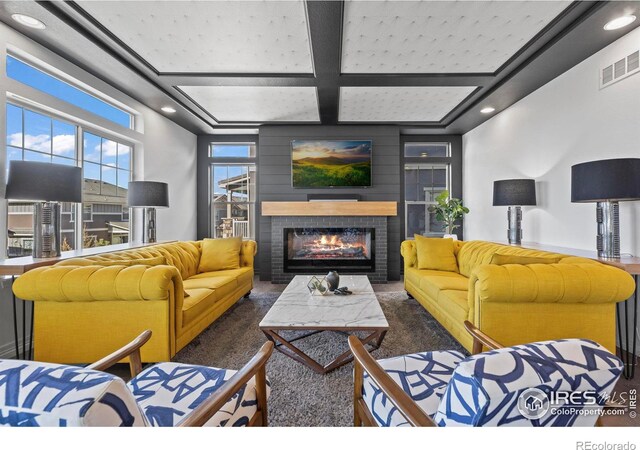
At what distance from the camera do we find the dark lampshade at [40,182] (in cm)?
202

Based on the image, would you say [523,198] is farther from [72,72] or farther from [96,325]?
[72,72]

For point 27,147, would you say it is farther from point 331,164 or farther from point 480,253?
point 480,253

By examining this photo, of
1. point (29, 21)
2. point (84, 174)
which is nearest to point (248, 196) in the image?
point (84, 174)

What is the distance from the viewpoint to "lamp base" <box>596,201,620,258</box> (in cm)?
217

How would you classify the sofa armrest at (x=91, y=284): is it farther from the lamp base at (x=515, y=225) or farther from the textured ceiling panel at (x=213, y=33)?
the lamp base at (x=515, y=225)

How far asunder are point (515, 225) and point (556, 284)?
1955 millimetres

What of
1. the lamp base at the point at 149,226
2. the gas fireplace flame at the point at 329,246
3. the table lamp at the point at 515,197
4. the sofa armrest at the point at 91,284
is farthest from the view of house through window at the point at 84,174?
the table lamp at the point at 515,197

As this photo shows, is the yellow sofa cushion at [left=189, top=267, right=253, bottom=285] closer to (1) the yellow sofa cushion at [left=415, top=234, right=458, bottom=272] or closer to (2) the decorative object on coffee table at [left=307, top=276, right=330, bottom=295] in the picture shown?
(2) the decorative object on coffee table at [left=307, top=276, right=330, bottom=295]

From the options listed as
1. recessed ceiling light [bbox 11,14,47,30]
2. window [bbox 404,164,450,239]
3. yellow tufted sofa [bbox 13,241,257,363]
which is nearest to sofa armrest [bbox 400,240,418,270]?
window [bbox 404,164,450,239]

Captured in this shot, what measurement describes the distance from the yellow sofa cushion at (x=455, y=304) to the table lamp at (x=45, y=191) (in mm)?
3143

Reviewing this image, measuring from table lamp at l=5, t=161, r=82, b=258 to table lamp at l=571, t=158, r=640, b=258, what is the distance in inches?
157

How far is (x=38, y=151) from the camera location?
8.44ft

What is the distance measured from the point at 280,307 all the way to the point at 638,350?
2.88 m

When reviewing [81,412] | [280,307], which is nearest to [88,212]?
[280,307]
